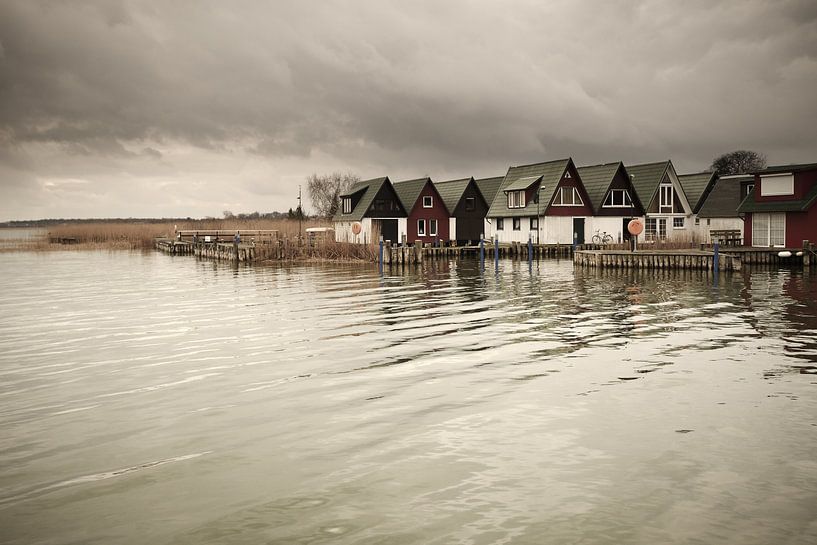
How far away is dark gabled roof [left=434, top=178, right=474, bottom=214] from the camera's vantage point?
232ft

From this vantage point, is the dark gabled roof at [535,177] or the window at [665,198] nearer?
the dark gabled roof at [535,177]

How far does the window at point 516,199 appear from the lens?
64125mm

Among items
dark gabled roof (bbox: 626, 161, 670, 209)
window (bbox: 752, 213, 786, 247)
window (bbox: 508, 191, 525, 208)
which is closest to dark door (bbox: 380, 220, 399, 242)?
window (bbox: 508, 191, 525, 208)

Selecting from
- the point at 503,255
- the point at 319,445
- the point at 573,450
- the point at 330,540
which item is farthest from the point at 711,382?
the point at 503,255

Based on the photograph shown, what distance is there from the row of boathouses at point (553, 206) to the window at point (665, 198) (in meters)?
0.10

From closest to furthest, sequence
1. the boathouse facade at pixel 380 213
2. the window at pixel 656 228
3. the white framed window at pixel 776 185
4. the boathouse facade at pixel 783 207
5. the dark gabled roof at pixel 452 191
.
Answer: the boathouse facade at pixel 783 207 < the white framed window at pixel 776 185 < the boathouse facade at pixel 380 213 < the window at pixel 656 228 < the dark gabled roof at pixel 452 191

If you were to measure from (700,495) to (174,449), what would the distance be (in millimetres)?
6442

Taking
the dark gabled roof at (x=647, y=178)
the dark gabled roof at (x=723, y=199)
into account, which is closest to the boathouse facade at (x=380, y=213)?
the dark gabled roof at (x=647, y=178)

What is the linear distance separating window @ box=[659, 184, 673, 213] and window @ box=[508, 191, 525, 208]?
48.4 ft

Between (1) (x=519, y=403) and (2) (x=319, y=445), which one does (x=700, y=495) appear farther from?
(2) (x=319, y=445)

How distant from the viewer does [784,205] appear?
152 ft

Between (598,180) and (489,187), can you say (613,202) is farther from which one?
(489,187)

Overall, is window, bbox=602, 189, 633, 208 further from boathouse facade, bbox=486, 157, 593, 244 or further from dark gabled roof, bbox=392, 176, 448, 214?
dark gabled roof, bbox=392, 176, 448, 214

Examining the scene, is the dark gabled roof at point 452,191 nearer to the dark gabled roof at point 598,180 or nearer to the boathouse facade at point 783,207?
the dark gabled roof at point 598,180
